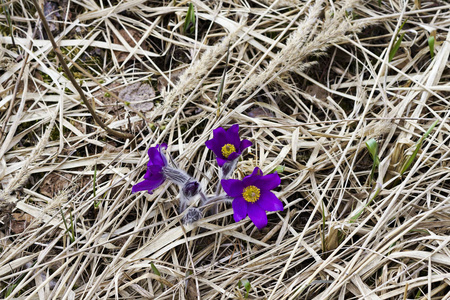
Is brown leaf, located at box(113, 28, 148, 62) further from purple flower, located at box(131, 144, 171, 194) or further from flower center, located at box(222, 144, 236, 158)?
flower center, located at box(222, 144, 236, 158)

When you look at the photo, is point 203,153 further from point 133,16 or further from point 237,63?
point 133,16

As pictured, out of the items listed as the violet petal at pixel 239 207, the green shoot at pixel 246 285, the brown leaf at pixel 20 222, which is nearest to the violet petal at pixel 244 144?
the violet petal at pixel 239 207

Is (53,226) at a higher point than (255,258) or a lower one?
higher

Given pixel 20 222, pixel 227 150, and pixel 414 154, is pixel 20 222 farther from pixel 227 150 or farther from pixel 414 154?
pixel 414 154

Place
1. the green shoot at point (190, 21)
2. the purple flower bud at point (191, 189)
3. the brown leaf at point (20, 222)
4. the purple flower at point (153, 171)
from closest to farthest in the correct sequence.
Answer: the purple flower at point (153, 171)
the purple flower bud at point (191, 189)
the brown leaf at point (20, 222)
the green shoot at point (190, 21)

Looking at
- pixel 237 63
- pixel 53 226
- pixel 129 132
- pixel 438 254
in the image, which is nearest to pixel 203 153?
pixel 129 132

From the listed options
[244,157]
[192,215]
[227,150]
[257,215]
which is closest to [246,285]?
[257,215]

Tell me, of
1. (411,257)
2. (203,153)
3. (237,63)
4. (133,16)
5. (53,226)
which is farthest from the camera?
(133,16)

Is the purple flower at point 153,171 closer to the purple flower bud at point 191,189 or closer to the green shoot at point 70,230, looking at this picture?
the purple flower bud at point 191,189
